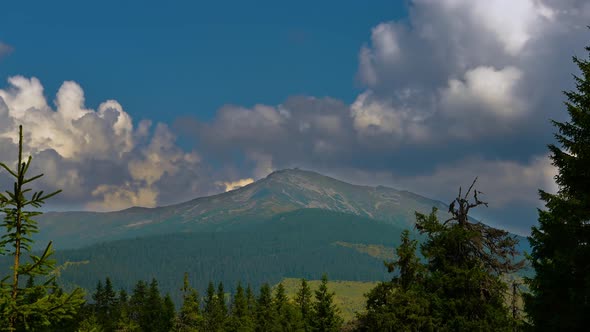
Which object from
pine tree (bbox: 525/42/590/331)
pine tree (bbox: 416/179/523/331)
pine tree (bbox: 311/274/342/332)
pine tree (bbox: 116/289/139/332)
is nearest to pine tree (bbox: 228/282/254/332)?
pine tree (bbox: 116/289/139/332)

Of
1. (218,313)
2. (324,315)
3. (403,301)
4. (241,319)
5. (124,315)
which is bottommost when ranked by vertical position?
(241,319)

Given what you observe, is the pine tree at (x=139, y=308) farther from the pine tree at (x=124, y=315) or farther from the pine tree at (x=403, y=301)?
the pine tree at (x=403, y=301)

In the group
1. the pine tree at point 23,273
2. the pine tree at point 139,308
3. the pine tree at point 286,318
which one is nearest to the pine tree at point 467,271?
the pine tree at point 23,273

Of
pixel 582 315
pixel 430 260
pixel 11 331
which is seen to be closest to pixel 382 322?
pixel 430 260

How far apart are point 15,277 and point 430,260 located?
24932mm

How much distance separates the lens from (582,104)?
64.7 feet

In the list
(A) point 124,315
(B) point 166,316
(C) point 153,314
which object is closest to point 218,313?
(B) point 166,316

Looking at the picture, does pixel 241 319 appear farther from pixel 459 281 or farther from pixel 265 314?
pixel 459 281

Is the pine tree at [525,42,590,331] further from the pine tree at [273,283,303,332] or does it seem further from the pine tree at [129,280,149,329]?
the pine tree at [129,280,149,329]

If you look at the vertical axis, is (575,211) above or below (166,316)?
above

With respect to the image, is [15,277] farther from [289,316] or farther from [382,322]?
[289,316]

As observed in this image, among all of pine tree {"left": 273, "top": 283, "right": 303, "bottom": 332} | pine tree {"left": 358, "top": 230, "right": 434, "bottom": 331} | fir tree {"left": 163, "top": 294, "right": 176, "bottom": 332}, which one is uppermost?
pine tree {"left": 358, "top": 230, "right": 434, "bottom": 331}

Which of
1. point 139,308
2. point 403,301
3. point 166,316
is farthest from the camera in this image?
point 139,308

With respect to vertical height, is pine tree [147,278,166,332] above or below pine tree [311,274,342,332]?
below
